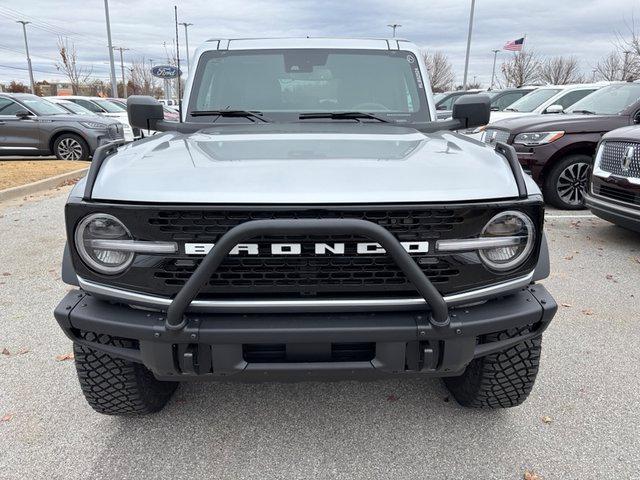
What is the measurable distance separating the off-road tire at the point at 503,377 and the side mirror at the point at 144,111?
241cm

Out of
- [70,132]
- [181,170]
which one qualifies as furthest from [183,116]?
[70,132]

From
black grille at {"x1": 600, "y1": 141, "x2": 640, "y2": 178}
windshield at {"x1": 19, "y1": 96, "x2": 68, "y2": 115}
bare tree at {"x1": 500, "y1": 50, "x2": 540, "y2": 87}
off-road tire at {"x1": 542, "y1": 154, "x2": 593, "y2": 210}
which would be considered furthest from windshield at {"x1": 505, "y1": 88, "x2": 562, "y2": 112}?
bare tree at {"x1": 500, "y1": 50, "x2": 540, "y2": 87}

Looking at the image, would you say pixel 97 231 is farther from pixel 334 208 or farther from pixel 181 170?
pixel 334 208

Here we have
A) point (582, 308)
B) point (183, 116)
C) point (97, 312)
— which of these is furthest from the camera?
point (582, 308)

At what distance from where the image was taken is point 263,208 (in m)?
1.91

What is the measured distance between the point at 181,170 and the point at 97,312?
0.65 m

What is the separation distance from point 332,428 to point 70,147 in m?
11.7

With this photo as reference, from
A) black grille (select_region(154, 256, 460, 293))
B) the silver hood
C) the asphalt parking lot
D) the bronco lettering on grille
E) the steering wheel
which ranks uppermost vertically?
the steering wheel

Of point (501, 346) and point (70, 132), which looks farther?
point (70, 132)

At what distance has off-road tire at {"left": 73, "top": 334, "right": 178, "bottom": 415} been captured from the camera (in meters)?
2.36

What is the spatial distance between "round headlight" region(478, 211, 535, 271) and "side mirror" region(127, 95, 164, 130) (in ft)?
7.35

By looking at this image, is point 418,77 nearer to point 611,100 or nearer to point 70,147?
point 611,100

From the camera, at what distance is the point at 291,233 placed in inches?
71.8

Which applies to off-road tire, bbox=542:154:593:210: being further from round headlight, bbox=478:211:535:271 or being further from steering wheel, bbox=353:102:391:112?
round headlight, bbox=478:211:535:271
